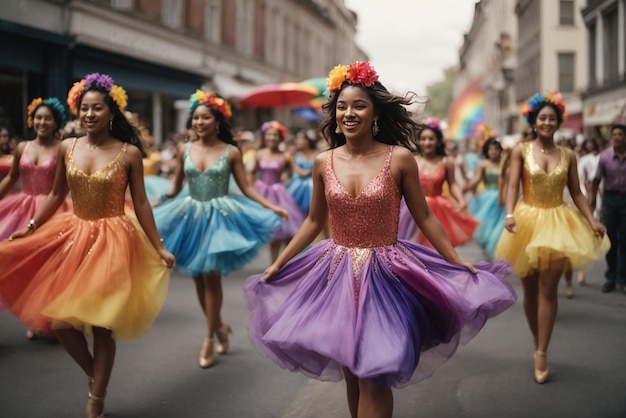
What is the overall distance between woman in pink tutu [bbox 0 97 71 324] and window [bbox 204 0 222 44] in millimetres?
21763

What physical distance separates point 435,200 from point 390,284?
166 inches

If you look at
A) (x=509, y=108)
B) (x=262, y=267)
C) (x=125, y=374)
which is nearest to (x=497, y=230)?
(x=262, y=267)

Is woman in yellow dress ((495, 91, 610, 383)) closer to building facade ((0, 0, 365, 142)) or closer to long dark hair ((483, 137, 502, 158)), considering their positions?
long dark hair ((483, 137, 502, 158))

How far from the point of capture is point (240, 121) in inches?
1260

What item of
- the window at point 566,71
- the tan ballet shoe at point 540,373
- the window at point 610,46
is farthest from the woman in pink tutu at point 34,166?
the window at point 566,71

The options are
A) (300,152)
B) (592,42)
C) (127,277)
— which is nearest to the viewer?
(127,277)

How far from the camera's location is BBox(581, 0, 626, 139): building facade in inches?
1004

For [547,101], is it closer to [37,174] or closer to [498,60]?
[37,174]

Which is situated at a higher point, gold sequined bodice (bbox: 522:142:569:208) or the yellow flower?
the yellow flower

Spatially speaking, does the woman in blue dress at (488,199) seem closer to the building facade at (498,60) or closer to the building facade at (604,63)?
the building facade at (604,63)

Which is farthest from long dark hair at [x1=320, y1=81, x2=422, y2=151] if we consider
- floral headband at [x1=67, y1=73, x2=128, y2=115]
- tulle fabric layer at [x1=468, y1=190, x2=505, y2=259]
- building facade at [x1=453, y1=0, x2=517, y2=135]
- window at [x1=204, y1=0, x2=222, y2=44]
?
building facade at [x1=453, y1=0, x2=517, y2=135]

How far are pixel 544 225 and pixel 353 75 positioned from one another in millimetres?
2622

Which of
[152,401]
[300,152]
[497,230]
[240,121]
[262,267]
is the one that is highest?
[240,121]

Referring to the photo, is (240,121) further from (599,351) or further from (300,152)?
(599,351)
